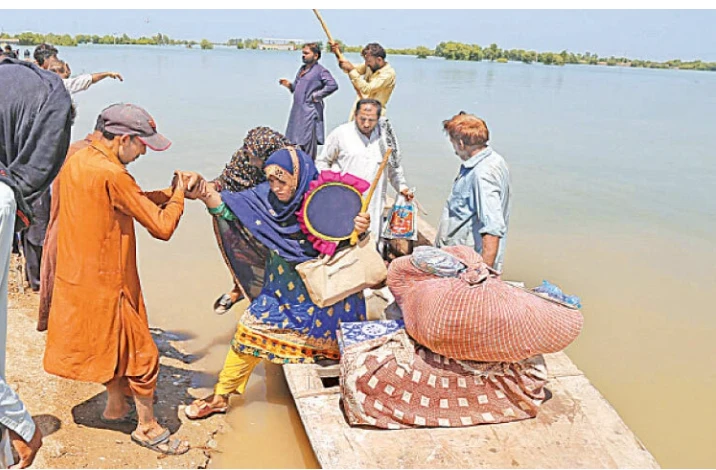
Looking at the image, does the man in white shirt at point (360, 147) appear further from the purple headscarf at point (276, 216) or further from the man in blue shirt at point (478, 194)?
the purple headscarf at point (276, 216)

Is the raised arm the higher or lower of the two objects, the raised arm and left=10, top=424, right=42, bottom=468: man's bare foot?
the higher

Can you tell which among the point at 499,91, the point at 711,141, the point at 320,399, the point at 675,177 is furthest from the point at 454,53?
the point at 320,399

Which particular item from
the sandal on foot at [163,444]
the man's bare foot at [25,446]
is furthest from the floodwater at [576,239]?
the man's bare foot at [25,446]

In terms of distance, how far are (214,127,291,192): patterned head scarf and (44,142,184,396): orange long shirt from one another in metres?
0.62

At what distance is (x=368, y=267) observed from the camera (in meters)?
3.34

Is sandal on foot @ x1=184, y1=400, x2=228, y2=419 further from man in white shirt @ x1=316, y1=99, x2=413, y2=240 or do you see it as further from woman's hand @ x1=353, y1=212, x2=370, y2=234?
man in white shirt @ x1=316, y1=99, x2=413, y2=240

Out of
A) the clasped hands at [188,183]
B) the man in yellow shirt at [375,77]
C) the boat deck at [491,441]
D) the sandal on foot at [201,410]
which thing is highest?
the man in yellow shirt at [375,77]

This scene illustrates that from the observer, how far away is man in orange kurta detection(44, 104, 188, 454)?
2.73 meters

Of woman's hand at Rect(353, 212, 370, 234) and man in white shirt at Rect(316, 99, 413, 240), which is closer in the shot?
woman's hand at Rect(353, 212, 370, 234)

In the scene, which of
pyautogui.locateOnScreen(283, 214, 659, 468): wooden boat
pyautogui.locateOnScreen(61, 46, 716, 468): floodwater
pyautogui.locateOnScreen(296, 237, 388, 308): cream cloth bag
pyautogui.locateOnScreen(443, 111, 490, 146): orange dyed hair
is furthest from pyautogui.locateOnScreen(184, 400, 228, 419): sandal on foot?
pyautogui.locateOnScreen(443, 111, 490, 146): orange dyed hair

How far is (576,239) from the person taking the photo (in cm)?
753

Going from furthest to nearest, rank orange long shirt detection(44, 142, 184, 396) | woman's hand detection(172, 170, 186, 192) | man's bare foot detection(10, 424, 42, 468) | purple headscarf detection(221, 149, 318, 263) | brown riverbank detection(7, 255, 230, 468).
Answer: purple headscarf detection(221, 149, 318, 263) → brown riverbank detection(7, 255, 230, 468) → woman's hand detection(172, 170, 186, 192) → orange long shirt detection(44, 142, 184, 396) → man's bare foot detection(10, 424, 42, 468)

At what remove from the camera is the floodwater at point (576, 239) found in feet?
13.7

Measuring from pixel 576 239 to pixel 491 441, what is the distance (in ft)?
16.3
